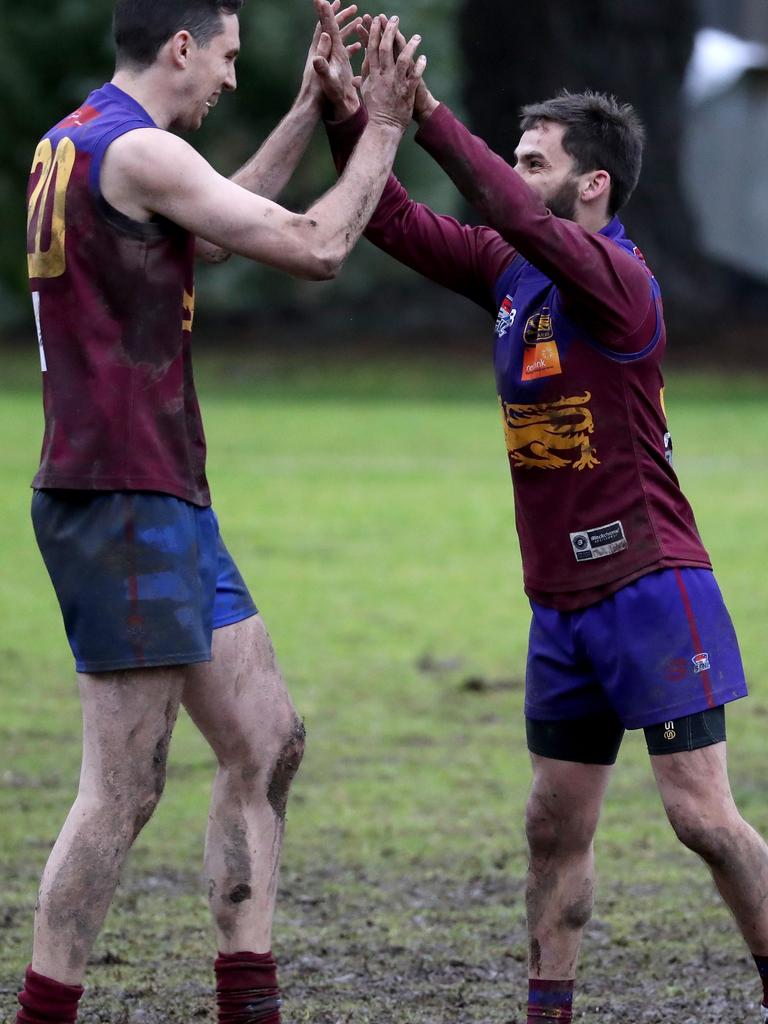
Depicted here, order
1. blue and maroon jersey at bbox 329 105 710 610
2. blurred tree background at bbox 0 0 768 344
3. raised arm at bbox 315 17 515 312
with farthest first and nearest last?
blurred tree background at bbox 0 0 768 344
raised arm at bbox 315 17 515 312
blue and maroon jersey at bbox 329 105 710 610

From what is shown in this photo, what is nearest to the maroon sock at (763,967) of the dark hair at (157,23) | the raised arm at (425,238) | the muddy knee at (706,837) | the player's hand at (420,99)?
the muddy knee at (706,837)

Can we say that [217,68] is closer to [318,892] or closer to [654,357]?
[654,357]

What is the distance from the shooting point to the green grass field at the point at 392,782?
17.1 ft

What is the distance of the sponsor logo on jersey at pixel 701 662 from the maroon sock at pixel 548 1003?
0.89 m

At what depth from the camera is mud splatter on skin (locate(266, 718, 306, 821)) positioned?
14.4 feet

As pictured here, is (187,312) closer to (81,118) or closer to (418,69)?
(81,118)

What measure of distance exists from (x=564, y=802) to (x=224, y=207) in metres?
1.68

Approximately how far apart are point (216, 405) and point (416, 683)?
1395cm

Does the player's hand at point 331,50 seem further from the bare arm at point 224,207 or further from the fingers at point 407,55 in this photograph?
the bare arm at point 224,207

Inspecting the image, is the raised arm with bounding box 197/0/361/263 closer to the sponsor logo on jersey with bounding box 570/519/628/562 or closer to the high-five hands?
the high-five hands

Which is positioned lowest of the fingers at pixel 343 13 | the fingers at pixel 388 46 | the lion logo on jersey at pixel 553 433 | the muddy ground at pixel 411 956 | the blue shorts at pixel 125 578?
the muddy ground at pixel 411 956

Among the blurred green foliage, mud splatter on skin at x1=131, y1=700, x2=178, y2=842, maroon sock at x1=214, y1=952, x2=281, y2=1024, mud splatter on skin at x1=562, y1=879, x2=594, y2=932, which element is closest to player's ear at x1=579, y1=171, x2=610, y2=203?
mud splatter on skin at x1=131, y1=700, x2=178, y2=842

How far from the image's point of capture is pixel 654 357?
436cm

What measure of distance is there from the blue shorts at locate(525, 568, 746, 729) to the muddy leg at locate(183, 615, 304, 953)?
70 cm
